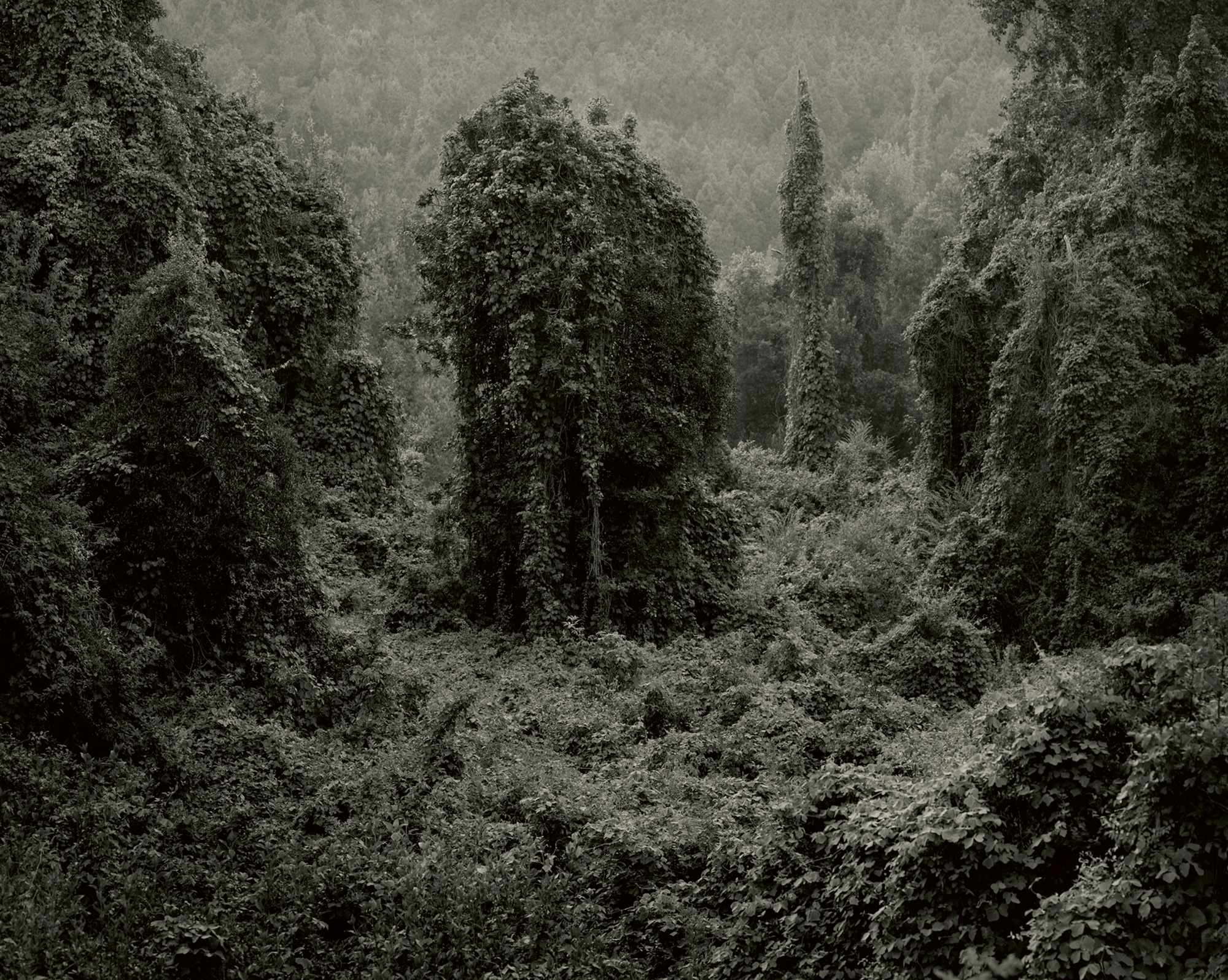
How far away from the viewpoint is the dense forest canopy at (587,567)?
23.2 feet

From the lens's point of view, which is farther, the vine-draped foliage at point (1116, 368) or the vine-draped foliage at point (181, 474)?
the vine-draped foliage at point (1116, 368)

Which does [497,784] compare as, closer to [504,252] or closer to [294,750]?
[294,750]

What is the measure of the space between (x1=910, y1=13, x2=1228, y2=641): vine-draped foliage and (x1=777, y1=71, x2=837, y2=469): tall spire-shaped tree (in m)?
8.91

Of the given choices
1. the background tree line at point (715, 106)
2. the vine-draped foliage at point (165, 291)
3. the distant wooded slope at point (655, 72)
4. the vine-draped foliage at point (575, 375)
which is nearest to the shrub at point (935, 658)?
the vine-draped foliage at point (575, 375)

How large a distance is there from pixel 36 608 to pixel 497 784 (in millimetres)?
4385

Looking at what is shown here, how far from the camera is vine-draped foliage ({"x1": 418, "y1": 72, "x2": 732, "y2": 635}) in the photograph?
53.0ft

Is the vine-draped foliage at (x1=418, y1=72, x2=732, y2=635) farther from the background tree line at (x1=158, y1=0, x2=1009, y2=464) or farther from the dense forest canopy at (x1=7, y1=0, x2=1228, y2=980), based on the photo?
the background tree line at (x1=158, y1=0, x2=1009, y2=464)

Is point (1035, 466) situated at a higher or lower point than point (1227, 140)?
lower

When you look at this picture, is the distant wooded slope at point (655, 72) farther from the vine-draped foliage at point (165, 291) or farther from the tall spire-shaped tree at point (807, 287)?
the vine-draped foliage at point (165, 291)

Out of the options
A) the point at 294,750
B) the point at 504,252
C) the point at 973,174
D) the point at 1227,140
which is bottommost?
the point at 294,750

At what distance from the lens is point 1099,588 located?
1521 centimetres

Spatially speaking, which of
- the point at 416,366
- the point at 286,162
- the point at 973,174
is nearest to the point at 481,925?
the point at 286,162

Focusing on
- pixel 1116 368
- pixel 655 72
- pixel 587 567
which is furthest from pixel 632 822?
pixel 655 72

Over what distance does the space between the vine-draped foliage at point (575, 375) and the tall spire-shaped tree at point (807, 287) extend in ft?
38.0
